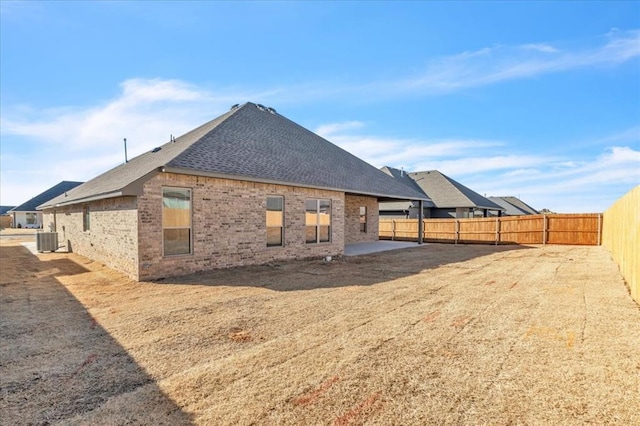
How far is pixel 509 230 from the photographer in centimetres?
2144

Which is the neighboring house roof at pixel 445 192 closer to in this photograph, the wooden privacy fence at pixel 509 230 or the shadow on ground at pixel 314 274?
the wooden privacy fence at pixel 509 230

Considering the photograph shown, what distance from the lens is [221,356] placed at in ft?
13.9

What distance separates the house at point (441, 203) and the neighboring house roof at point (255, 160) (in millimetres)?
9456

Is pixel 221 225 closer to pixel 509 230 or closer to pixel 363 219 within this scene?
pixel 363 219

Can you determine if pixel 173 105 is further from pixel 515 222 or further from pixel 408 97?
pixel 515 222

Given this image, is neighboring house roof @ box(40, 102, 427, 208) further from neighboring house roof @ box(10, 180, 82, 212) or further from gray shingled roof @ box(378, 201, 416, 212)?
neighboring house roof @ box(10, 180, 82, 212)

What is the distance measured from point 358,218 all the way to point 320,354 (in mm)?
16827

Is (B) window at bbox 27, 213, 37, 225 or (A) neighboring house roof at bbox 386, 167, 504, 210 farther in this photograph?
(B) window at bbox 27, 213, 37, 225

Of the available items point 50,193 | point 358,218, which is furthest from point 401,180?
point 50,193

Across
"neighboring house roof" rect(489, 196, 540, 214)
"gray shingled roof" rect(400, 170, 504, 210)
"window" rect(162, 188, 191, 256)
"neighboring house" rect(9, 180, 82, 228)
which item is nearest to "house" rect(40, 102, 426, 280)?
"window" rect(162, 188, 191, 256)

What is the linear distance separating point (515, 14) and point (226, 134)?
10.5 metres

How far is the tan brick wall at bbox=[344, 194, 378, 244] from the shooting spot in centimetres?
2009

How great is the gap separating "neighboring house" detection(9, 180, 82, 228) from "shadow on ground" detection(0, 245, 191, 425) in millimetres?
44052

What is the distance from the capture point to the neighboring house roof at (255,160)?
10.3 meters
